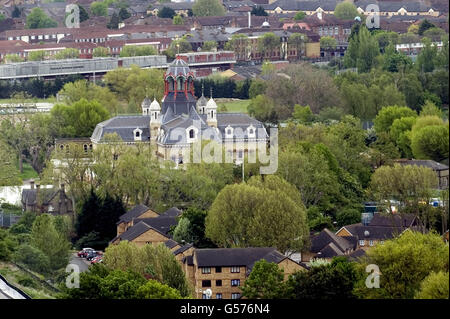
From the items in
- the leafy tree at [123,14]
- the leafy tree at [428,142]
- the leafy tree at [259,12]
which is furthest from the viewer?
the leafy tree at [259,12]

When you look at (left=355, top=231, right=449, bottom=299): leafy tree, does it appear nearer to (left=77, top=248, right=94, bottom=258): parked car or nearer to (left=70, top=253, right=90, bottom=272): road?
(left=70, top=253, right=90, bottom=272): road

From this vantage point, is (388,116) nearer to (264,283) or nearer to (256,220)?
(256,220)

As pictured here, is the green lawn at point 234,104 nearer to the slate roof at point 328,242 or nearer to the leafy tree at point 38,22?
the slate roof at point 328,242

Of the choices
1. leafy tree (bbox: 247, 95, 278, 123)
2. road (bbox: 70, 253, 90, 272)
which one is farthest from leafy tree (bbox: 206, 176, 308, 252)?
leafy tree (bbox: 247, 95, 278, 123)

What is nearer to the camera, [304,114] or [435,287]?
[435,287]

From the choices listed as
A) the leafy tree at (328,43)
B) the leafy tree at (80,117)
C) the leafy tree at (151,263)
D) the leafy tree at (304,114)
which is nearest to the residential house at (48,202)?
the leafy tree at (151,263)

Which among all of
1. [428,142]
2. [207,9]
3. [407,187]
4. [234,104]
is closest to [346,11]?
[207,9]
